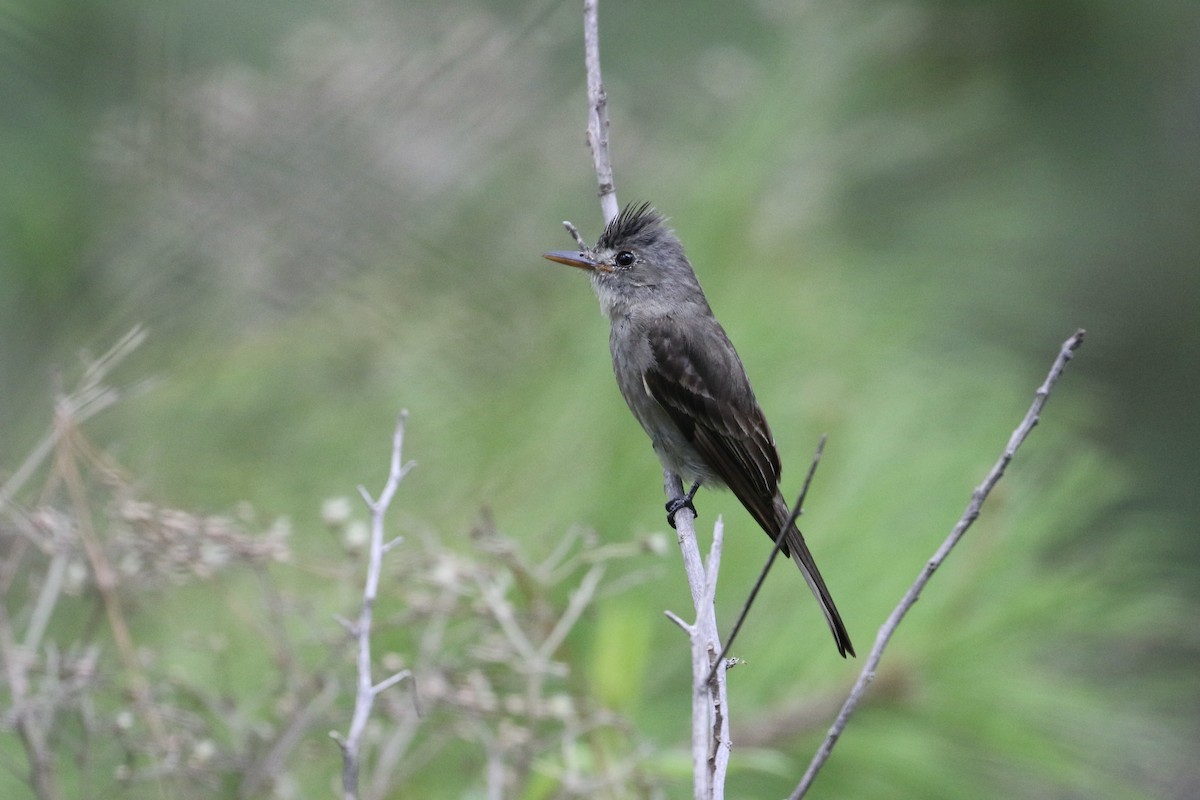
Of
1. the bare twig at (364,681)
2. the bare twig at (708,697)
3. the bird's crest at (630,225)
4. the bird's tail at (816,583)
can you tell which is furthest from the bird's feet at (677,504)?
the bare twig at (708,697)

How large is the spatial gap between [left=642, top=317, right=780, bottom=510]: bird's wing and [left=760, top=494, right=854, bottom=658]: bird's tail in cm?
35

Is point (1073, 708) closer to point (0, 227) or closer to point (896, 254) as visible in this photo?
point (896, 254)

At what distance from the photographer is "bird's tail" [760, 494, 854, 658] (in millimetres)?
2156

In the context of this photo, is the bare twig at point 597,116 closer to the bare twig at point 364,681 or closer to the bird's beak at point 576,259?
the bird's beak at point 576,259

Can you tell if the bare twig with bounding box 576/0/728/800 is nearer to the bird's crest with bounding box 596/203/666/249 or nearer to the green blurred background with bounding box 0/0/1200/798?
the green blurred background with bounding box 0/0/1200/798

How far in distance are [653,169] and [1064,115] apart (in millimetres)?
2715

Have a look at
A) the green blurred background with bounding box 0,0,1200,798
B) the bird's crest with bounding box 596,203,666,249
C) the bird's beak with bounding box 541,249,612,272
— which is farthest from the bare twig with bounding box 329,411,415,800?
the bird's crest with bounding box 596,203,666,249

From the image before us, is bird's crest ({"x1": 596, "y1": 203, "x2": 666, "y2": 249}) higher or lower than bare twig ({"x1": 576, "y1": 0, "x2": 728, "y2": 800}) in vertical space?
higher

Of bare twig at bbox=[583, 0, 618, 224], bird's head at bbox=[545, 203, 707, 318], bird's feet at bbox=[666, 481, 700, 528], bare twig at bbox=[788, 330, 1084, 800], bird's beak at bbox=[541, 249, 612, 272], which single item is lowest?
bare twig at bbox=[788, 330, 1084, 800]

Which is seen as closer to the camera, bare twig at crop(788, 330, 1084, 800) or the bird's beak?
bare twig at crop(788, 330, 1084, 800)

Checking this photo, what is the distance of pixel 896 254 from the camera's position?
3.27m

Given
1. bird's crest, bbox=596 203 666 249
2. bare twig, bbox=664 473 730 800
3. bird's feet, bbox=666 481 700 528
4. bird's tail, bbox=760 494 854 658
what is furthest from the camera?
bird's crest, bbox=596 203 666 249

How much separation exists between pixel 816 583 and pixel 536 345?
0.66 metres

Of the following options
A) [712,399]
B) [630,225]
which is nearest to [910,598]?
[712,399]
